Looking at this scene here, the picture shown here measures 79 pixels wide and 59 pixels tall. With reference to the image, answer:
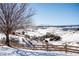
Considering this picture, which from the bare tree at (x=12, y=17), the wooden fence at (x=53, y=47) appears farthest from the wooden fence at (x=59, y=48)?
the bare tree at (x=12, y=17)

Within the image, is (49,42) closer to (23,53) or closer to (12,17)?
(23,53)

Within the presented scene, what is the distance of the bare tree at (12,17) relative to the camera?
9.14 ft

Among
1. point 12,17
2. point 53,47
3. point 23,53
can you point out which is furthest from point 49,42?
point 12,17

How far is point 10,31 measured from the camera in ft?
9.14

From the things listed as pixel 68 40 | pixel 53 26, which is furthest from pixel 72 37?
pixel 53 26

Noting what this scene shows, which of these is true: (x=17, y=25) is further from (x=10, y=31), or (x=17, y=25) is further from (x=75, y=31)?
(x=75, y=31)

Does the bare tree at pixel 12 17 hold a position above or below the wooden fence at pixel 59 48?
above

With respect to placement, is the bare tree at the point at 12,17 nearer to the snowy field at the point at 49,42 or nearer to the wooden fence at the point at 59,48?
the snowy field at the point at 49,42

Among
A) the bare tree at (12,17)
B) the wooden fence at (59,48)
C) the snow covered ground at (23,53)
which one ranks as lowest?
the snow covered ground at (23,53)

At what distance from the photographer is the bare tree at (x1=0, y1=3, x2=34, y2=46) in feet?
9.14

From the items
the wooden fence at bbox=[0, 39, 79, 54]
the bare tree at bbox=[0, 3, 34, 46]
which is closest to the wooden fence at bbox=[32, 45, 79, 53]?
the wooden fence at bbox=[0, 39, 79, 54]

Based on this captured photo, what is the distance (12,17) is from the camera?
2.79 metres

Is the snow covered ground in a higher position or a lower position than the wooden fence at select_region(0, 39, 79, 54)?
lower

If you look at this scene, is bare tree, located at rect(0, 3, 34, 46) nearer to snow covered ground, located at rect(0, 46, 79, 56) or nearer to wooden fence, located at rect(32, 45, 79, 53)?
snow covered ground, located at rect(0, 46, 79, 56)
